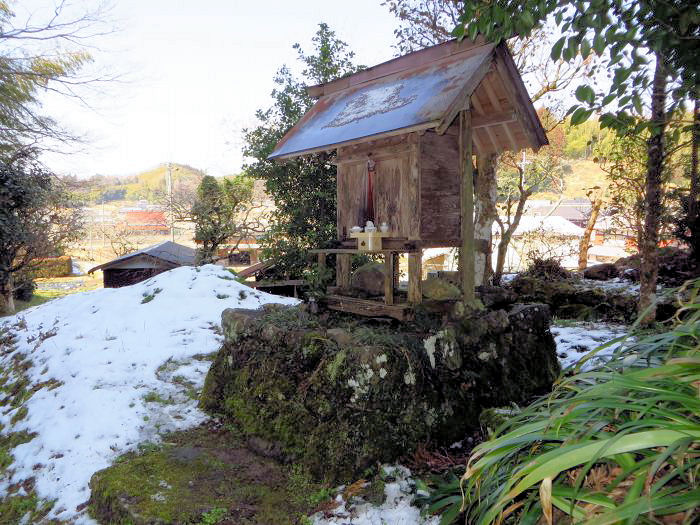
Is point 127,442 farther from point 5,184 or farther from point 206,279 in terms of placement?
point 5,184

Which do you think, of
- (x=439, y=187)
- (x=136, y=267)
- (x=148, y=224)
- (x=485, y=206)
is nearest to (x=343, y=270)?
(x=439, y=187)

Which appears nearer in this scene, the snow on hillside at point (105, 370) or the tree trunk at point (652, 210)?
the snow on hillside at point (105, 370)

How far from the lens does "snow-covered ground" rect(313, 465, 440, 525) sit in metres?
2.96

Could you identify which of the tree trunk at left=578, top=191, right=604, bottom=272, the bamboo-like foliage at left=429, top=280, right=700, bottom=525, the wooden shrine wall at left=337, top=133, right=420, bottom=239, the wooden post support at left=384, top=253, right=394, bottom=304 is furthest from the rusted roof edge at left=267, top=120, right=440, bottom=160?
the tree trunk at left=578, top=191, right=604, bottom=272

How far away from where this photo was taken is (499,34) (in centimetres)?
347

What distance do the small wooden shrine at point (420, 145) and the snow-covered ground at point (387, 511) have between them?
5.09 ft

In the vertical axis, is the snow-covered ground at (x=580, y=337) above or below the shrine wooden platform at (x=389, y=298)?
below

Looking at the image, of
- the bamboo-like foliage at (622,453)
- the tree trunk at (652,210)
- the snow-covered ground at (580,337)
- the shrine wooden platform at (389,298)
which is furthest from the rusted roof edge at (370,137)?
the tree trunk at (652,210)

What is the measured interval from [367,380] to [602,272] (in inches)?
320

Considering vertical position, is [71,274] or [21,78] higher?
[21,78]

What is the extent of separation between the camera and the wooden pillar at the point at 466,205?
14.4 ft

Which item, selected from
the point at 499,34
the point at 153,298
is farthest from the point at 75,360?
the point at 499,34

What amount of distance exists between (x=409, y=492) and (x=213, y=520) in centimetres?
134

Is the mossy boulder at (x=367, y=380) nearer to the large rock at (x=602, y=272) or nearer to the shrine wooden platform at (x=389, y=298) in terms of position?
the shrine wooden platform at (x=389, y=298)
